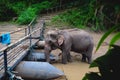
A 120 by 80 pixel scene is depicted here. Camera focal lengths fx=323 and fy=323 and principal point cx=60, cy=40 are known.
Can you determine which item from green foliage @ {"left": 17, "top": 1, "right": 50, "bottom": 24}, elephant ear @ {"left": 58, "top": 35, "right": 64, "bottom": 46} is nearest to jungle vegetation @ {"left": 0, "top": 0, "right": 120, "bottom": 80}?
green foliage @ {"left": 17, "top": 1, "right": 50, "bottom": 24}

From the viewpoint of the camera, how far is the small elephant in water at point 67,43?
26.5 feet

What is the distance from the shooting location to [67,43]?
8234 millimetres

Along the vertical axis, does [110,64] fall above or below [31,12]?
above

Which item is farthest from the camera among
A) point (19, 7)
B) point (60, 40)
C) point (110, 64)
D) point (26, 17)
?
point (19, 7)

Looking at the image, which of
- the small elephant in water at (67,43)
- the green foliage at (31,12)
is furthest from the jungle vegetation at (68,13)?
the small elephant in water at (67,43)

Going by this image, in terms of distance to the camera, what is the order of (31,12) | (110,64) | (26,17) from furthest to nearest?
(31,12) → (26,17) → (110,64)

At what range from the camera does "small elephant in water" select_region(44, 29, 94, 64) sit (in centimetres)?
808

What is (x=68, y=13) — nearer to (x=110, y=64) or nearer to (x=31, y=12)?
(x=31, y=12)

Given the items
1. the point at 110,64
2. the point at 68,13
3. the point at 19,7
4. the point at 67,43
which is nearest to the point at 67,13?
the point at 68,13

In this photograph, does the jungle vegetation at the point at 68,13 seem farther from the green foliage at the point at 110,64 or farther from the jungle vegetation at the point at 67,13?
the green foliage at the point at 110,64

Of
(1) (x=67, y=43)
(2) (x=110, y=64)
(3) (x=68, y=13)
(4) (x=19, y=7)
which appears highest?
(2) (x=110, y=64)

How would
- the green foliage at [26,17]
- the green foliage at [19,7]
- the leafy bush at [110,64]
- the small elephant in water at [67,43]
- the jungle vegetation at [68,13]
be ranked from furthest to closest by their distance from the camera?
1. the green foliage at [19,7]
2. the green foliage at [26,17]
3. the jungle vegetation at [68,13]
4. the small elephant in water at [67,43]
5. the leafy bush at [110,64]

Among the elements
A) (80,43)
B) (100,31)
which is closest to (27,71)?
(80,43)

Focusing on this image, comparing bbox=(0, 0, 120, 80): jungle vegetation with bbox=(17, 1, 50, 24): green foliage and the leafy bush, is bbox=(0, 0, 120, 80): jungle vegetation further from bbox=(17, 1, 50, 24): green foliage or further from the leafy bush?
the leafy bush
